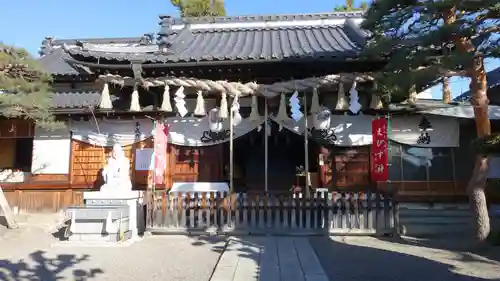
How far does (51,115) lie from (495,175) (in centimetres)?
1256

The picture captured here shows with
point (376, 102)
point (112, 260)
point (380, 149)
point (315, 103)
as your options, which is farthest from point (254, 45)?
point (112, 260)

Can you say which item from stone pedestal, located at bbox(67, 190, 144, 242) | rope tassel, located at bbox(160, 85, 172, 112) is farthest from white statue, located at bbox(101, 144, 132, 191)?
rope tassel, located at bbox(160, 85, 172, 112)

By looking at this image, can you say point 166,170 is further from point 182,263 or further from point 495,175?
point 495,175

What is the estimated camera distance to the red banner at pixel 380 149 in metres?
9.05

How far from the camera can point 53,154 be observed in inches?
440

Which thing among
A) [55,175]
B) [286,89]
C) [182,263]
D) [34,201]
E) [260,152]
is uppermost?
[286,89]

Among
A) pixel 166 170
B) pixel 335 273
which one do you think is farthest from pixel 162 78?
pixel 335 273

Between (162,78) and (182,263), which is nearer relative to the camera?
(182,263)

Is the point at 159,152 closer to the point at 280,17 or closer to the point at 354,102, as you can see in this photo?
the point at 354,102

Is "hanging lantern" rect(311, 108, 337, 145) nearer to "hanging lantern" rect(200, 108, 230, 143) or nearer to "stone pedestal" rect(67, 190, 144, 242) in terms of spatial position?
"hanging lantern" rect(200, 108, 230, 143)

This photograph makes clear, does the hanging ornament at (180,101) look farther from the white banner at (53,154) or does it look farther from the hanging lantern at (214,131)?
the white banner at (53,154)

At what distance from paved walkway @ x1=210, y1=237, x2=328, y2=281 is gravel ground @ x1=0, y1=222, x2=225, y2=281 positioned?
11.0 inches

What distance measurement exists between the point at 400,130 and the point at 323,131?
2.24 metres

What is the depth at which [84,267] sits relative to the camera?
5762mm
